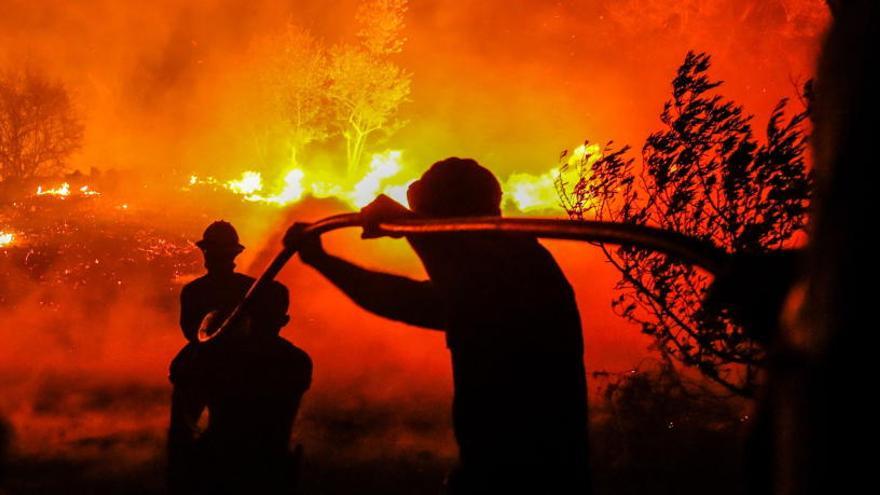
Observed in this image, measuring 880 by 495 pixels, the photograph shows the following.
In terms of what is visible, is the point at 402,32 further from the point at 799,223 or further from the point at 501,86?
the point at 799,223

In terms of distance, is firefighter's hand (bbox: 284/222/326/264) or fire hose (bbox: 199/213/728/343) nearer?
fire hose (bbox: 199/213/728/343)

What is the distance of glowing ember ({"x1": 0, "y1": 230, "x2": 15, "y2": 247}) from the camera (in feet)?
59.5

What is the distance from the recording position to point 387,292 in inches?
99.5

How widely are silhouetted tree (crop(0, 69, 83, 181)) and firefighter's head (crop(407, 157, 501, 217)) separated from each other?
38215 mm

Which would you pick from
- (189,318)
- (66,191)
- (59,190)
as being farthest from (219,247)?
(59,190)

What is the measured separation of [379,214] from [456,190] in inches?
12.9

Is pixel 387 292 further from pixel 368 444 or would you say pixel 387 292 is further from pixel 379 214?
pixel 368 444

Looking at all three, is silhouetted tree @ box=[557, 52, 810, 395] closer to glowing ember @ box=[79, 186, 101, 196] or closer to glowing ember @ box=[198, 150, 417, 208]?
glowing ember @ box=[198, 150, 417, 208]

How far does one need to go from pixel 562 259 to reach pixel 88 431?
1474 cm

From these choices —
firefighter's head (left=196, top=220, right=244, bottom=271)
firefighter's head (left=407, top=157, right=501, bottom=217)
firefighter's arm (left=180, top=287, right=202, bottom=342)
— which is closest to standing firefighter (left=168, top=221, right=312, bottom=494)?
firefighter's head (left=407, top=157, right=501, bottom=217)

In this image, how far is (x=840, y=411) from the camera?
0.81 metres

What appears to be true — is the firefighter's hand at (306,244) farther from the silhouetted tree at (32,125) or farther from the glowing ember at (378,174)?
the silhouetted tree at (32,125)

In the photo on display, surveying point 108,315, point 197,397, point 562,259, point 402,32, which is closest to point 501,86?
point 402,32

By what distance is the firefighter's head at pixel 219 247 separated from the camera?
17.1ft
